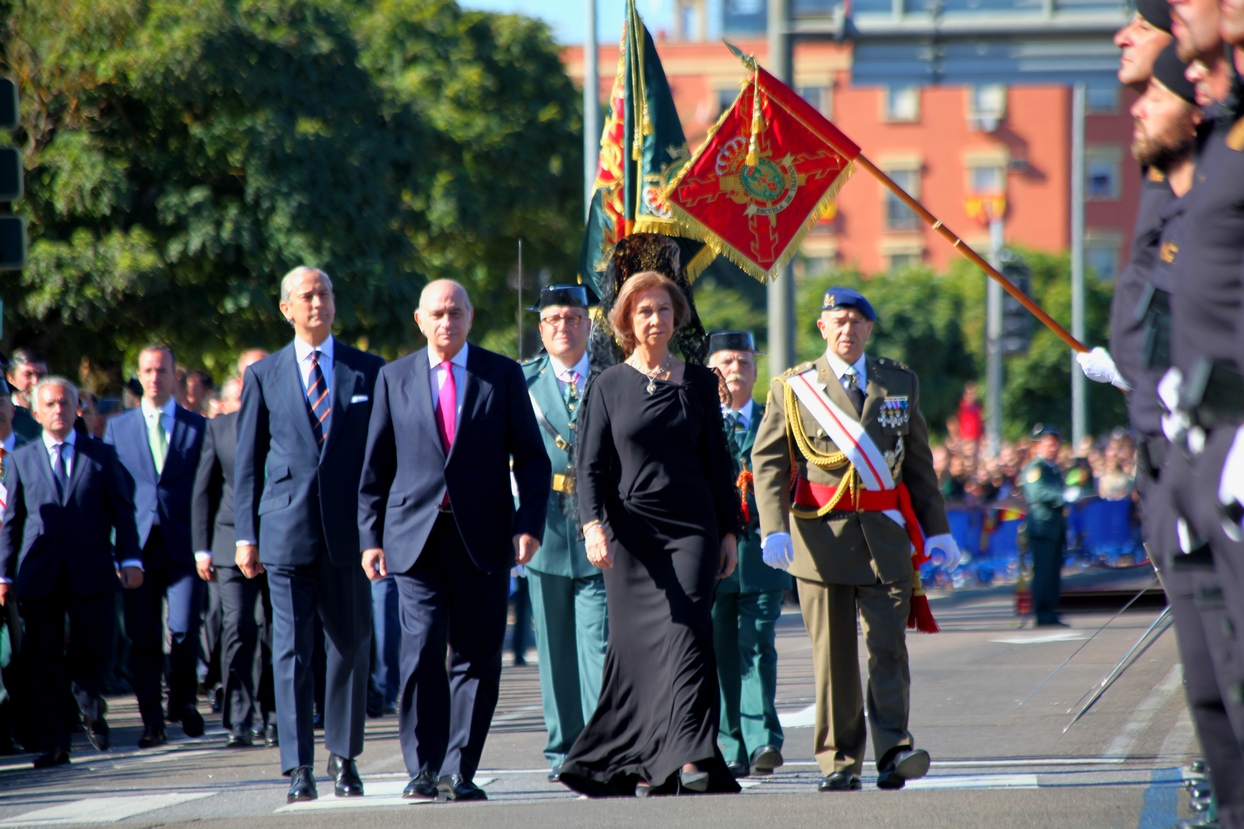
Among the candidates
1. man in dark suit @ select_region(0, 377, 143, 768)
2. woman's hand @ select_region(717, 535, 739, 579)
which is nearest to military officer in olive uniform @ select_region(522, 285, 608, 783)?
woman's hand @ select_region(717, 535, 739, 579)

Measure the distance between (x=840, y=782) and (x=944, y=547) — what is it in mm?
1112

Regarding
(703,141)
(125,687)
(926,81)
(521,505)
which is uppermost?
(926,81)

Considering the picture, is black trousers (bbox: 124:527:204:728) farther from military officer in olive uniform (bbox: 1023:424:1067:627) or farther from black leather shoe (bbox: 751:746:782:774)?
military officer in olive uniform (bbox: 1023:424:1067:627)

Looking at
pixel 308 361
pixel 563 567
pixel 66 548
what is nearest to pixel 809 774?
pixel 563 567

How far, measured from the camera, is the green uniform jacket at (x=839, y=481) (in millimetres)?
7227

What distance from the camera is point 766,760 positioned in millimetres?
7668

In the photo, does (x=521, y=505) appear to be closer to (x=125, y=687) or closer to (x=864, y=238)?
(x=125, y=687)

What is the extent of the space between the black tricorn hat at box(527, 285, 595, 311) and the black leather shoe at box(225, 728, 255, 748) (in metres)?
3.01

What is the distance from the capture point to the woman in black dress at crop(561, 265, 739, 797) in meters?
6.63

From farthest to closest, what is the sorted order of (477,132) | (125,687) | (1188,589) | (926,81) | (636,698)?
(477,132), (926,81), (125,687), (636,698), (1188,589)

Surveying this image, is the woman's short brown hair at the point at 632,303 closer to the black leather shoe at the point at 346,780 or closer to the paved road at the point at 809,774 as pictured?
the paved road at the point at 809,774

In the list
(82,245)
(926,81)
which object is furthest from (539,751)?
(82,245)

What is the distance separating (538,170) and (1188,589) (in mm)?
30068

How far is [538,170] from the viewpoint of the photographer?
33688mm
